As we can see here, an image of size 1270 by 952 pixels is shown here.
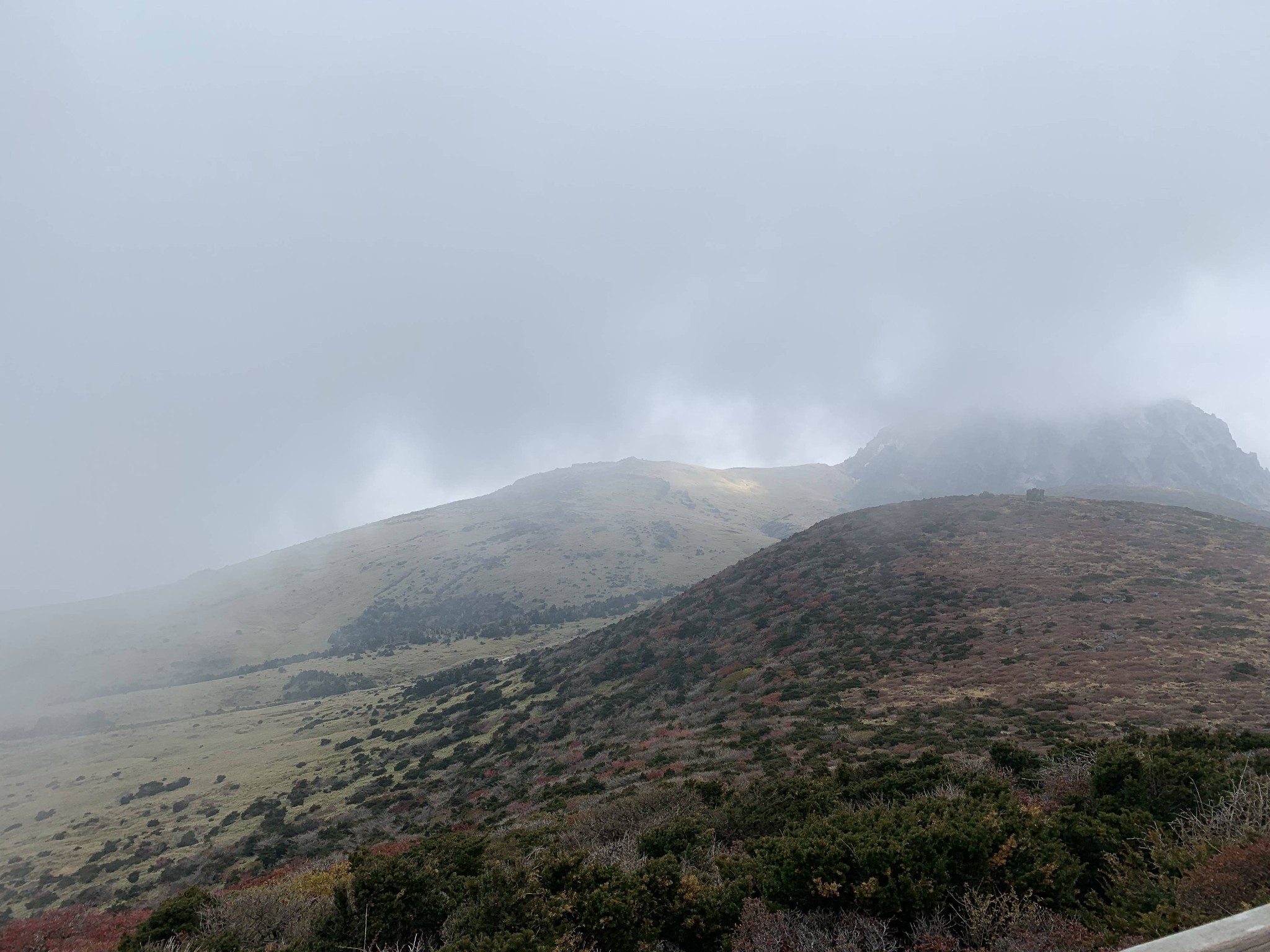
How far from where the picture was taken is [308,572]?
514 feet

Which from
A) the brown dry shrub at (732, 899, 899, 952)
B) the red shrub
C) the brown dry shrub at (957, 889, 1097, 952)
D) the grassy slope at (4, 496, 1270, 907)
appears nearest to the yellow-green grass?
the grassy slope at (4, 496, 1270, 907)

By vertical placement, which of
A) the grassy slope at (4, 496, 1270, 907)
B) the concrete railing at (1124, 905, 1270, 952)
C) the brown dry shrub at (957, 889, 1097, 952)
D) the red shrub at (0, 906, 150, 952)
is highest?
the concrete railing at (1124, 905, 1270, 952)

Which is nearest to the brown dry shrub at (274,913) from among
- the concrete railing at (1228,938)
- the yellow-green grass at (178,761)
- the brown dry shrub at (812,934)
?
the brown dry shrub at (812,934)

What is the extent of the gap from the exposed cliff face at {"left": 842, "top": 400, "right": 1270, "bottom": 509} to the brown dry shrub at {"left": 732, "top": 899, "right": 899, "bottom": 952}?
186998 millimetres

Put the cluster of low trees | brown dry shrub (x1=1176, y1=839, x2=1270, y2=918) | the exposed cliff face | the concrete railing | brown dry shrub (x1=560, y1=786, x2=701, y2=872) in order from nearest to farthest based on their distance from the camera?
1. the concrete railing
2. brown dry shrub (x1=1176, y1=839, x2=1270, y2=918)
3. the cluster of low trees
4. brown dry shrub (x1=560, y1=786, x2=701, y2=872)
5. the exposed cliff face

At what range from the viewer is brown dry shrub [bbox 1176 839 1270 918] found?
16.0 ft

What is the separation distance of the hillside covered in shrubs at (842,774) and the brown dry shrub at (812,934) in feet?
0.13

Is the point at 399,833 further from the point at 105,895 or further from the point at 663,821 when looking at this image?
the point at 663,821

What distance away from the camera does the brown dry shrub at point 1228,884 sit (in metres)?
4.89

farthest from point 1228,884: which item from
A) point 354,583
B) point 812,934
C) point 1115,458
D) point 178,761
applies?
point 1115,458

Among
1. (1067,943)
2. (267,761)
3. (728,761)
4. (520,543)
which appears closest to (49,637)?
(520,543)

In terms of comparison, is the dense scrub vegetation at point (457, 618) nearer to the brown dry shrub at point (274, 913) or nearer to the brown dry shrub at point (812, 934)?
the brown dry shrub at point (274, 913)

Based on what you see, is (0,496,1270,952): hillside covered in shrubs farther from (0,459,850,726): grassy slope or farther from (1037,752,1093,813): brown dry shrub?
(0,459,850,726): grassy slope

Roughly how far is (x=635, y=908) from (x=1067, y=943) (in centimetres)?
441
